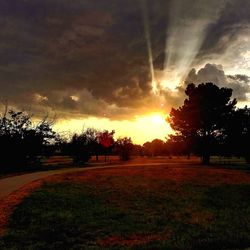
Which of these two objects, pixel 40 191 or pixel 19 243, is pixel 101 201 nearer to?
pixel 40 191

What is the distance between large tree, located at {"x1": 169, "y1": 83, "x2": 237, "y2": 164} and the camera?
185 ft

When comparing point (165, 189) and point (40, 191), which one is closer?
point (40, 191)

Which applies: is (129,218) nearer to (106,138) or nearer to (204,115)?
(204,115)

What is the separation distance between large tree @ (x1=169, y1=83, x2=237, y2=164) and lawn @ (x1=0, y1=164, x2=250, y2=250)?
2914 centimetres

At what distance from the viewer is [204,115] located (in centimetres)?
5606

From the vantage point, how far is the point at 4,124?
4775cm

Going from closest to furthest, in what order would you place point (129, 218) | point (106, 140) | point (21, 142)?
point (129, 218) → point (21, 142) → point (106, 140)

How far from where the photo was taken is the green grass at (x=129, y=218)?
1312cm

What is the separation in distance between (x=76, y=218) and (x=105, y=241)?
3.60 m

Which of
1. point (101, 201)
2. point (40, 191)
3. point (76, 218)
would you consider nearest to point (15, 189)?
point (40, 191)

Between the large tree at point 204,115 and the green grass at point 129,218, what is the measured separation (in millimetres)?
30224

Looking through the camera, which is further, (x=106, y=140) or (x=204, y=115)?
(x=106, y=140)

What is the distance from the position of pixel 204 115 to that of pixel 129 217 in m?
40.6

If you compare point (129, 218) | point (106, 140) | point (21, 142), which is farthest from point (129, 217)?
point (106, 140)
